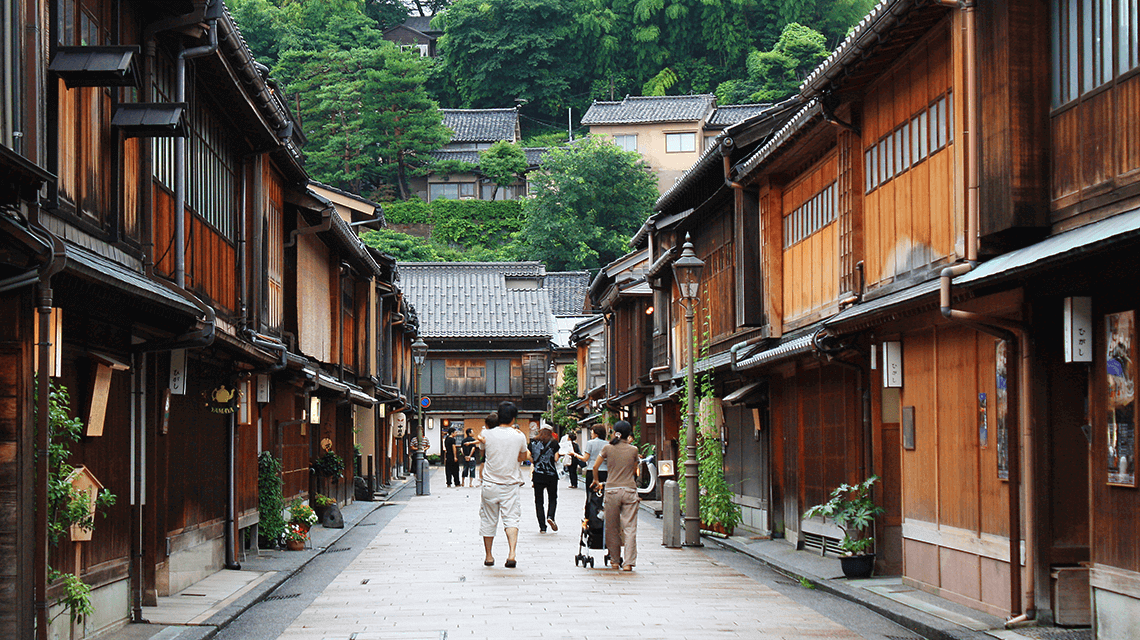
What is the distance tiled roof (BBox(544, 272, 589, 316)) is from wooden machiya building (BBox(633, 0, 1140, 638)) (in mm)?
52807

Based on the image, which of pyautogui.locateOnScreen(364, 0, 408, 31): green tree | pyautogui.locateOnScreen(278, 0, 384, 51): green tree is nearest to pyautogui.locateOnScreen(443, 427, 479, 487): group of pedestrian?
pyautogui.locateOnScreen(278, 0, 384, 51): green tree

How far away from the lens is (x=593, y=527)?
56.5 ft

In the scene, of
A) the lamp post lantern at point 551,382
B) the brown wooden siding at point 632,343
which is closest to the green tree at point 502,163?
the lamp post lantern at point 551,382

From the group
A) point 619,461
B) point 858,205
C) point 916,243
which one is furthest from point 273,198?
point 916,243

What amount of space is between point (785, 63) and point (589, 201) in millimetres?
14850

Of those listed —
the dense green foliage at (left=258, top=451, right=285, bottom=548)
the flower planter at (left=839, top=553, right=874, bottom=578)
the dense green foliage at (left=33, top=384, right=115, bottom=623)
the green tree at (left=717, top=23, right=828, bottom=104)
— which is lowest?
the flower planter at (left=839, top=553, right=874, bottom=578)

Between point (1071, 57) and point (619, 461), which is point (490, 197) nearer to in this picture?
point (619, 461)

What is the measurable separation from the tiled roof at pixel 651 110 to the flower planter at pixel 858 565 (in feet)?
197

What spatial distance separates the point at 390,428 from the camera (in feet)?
153

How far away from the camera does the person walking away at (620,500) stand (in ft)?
54.7

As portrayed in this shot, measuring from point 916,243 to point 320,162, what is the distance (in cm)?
6113

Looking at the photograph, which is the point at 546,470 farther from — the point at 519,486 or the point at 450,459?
the point at 450,459

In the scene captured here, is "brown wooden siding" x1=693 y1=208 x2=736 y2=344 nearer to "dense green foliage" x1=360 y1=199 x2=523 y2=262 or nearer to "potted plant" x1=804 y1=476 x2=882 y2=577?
"potted plant" x1=804 y1=476 x2=882 y2=577

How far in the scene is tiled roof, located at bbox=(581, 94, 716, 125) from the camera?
73688 millimetres
